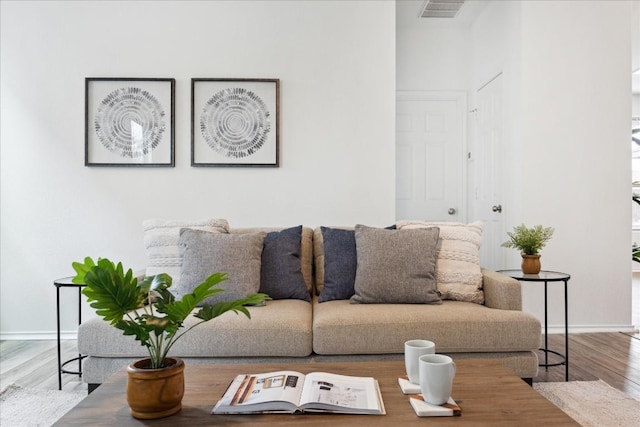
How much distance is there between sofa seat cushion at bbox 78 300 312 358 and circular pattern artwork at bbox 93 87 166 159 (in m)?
1.67

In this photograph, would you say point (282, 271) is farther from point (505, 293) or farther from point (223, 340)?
point (505, 293)

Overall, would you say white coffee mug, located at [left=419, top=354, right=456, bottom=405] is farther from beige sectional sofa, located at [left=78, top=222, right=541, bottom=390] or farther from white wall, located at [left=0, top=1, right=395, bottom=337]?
white wall, located at [left=0, top=1, right=395, bottom=337]

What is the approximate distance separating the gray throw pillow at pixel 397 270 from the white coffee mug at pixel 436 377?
1122mm

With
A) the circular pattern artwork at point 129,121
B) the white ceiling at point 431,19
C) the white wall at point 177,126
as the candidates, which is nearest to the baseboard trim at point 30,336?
the white wall at point 177,126

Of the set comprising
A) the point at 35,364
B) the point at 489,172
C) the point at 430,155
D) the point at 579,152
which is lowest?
the point at 35,364

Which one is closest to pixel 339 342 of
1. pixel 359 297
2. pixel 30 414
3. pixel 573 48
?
pixel 359 297

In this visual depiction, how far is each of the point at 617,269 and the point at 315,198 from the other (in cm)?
244

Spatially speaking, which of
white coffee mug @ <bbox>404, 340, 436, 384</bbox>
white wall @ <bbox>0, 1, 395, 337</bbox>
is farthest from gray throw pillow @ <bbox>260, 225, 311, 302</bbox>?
white coffee mug @ <bbox>404, 340, 436, 384</bbox>

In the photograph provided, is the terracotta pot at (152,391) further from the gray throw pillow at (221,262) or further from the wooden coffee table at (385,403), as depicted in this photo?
the gray throw pillow at (221,262)

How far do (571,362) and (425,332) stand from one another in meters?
1.37

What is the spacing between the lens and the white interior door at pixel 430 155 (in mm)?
4664

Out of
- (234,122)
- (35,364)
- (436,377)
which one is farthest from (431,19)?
(35,364)

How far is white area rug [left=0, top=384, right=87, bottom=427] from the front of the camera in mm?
2066

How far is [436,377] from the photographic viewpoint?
1219mm
